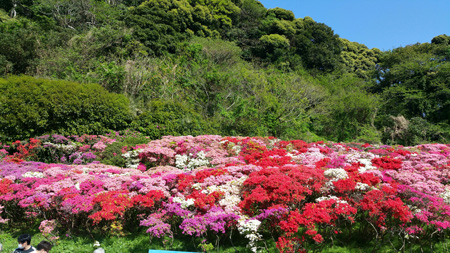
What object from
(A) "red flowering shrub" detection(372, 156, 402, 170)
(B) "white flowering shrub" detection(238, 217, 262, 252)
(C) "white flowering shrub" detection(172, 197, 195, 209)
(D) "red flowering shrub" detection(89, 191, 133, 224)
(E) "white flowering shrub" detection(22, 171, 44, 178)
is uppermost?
(A) "red flowering shrub" detection(372, 156, 402, 170)

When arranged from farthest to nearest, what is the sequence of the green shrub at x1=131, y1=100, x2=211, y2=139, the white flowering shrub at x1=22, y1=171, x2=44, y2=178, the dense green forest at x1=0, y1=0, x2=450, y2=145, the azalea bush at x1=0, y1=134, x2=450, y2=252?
the green shrub at x1=131, y1=100, x2=211, y2=139 → the dense green forest at x1=0, y1=0, x2=450, y2=145 → the white flowering shrub at x1=22, y1=171, x2=44, y2=178 → the azalea bush at x1=0, y1=134, x2=450, y2=252

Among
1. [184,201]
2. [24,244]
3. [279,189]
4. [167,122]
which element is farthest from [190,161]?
[24,244]

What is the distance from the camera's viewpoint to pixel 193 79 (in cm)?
1575

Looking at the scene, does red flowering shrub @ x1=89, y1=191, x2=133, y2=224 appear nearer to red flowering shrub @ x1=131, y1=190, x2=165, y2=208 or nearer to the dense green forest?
red flowering shrub @ x1=131, y1=190, x2=165, y2=208

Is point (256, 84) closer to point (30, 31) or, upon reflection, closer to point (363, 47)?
point (30, 31)

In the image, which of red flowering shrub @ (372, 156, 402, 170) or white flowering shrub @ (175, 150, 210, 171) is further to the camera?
white flowering shrub @ (175, 150, 210, 171)

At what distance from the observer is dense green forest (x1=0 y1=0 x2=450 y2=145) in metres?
10.1

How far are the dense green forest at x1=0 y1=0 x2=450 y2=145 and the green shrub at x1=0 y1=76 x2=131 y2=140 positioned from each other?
0.12 ft

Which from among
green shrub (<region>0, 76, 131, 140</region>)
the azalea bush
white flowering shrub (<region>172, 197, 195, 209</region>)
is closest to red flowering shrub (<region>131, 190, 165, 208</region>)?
the azalea bush

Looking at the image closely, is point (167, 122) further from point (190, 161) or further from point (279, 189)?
point (279, 189)

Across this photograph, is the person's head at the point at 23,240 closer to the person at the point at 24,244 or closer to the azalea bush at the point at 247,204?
the person at the point at 24,244

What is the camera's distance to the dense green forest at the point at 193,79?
1009 centimetres

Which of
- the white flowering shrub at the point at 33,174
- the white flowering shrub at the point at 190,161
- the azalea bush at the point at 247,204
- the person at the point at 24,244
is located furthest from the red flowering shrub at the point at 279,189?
the white flowering shrub at the point at 33,174

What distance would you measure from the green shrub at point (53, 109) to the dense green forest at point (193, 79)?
1.4 inches
